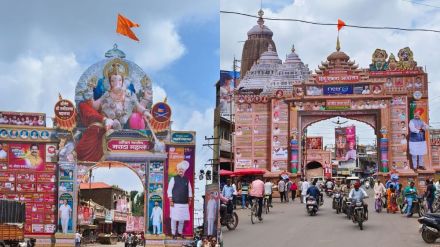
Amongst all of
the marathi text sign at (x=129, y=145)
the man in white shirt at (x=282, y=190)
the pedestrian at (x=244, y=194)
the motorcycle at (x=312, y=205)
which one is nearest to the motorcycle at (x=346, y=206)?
the motorcycle at (x=312, y=205)

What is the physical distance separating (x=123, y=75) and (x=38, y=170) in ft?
10.6

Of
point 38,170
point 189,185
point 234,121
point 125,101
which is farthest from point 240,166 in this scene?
point 38,170

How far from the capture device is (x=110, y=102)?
16219 millimetres

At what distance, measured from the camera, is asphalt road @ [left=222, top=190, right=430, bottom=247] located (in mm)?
6922

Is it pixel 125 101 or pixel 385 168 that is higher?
pixel 125 101

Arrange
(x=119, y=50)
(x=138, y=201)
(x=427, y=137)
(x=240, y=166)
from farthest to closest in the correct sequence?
(x=138, y=201)
(x=119, y=50)
(x=427, y=137)
(x=240, y=166)

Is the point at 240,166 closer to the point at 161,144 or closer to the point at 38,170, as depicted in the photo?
the point at 161,144

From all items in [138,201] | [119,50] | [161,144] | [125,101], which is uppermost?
[119,50]

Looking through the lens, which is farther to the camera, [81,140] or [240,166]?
[81,140]

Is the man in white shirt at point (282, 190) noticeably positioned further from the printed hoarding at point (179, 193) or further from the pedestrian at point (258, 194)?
the printed hoarding at point (179, 193)

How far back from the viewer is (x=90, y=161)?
16203 mm

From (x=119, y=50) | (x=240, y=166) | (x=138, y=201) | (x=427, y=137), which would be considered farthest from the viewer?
(x=138, y=201)

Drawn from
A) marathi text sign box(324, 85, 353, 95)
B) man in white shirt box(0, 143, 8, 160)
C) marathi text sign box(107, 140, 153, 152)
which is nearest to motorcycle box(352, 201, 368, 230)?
marathi text sign box(324, 85, 353, 95)

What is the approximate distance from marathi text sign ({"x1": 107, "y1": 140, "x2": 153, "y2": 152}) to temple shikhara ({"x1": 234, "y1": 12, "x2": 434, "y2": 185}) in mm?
2505
